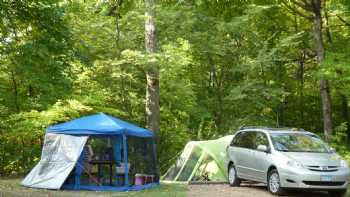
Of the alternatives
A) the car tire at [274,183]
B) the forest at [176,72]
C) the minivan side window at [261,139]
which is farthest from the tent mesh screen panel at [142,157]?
the car tire at [274,183]

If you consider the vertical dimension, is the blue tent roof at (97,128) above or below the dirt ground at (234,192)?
above

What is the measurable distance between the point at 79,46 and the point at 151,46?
270 inches

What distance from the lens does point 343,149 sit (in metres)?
19.1

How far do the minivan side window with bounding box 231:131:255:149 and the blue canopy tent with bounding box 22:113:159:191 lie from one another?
2698 mm

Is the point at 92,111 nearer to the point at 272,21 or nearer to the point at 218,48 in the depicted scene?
the point at 218,48

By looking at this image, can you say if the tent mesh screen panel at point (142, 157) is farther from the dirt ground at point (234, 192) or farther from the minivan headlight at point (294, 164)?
the minivan headlight at point (294, 164)

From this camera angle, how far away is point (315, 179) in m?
12.4

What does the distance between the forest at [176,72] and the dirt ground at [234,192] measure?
4114 mm

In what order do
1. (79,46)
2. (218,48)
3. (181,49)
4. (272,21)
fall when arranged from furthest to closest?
(272,21) → (218,48) → (181,49) → (79,46)

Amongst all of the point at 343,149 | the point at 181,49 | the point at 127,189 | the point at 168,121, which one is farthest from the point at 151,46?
the point at 343,149

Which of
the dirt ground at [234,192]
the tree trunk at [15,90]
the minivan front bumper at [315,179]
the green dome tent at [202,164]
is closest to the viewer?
the minivan front bumper at [315,179]

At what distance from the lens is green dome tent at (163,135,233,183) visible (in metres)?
17.1

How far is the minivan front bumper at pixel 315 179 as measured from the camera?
12391 mm

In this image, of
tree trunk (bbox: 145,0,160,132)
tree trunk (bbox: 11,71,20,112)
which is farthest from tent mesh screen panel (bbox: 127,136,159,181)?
tree trunk (bbox: 11,71,20,112)
